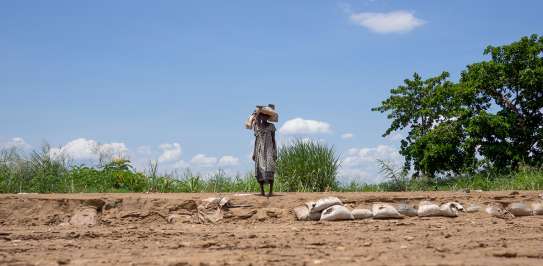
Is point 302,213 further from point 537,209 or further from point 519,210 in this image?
point 537,209

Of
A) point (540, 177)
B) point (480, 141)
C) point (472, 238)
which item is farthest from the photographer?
point (480, 141)

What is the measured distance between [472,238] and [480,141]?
10.4 metres

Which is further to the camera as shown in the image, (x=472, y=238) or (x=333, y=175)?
(x=333, y=175)

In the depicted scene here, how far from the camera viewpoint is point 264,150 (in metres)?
10.0

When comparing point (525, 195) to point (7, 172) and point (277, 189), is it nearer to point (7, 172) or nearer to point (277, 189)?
point (277, 189)

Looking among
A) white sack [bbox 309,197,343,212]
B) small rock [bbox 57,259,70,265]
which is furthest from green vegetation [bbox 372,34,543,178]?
small rock [bbox 57,259,70,265]

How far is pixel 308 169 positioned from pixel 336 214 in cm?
481

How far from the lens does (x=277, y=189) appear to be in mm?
13570

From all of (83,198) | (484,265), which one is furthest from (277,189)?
(484,265)

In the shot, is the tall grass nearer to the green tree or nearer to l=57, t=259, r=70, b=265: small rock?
the green tree

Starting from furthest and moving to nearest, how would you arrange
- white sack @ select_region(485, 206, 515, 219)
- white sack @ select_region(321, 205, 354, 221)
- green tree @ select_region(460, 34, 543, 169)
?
green tree @ select_region(460, 34, 543, 169), white sack @ select_region(485, 206, 515, 219), white sack @ select_region(321, 205, 354, 221)

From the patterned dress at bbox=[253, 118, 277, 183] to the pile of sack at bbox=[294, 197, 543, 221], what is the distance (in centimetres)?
84

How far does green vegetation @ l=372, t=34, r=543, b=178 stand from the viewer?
16.7 metres

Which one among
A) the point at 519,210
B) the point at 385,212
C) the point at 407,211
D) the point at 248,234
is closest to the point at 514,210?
the point at 519,210
